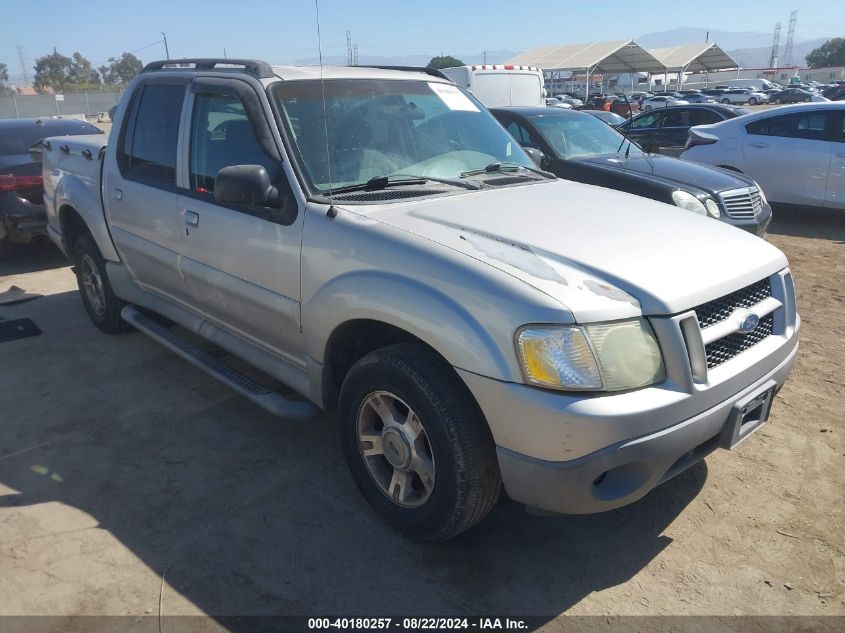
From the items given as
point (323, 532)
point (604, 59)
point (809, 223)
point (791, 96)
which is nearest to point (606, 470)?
point (323, 532)

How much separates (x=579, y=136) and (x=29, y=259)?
6.82 m

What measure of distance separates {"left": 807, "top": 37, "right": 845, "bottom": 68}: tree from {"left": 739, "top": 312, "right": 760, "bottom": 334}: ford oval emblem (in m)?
120

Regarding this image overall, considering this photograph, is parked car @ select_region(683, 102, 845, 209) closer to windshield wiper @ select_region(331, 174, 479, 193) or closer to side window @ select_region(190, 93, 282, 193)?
windshield wiper @ select_region(331, 174, 479, 193)

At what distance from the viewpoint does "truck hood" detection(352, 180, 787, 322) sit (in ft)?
7.87

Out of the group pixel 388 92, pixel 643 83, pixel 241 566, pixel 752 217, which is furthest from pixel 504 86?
pixel 643 83

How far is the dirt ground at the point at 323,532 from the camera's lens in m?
2.62

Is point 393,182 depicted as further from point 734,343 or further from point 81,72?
point 81,72

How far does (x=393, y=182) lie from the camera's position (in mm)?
3291

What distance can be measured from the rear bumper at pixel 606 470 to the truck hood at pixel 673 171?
4.61 m

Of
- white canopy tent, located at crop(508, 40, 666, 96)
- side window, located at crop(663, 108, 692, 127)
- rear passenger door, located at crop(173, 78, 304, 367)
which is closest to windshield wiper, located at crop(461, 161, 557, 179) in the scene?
rear passenger door, located at crop(173, 78, 304, 367)

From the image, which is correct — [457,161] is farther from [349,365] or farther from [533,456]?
[533,456]

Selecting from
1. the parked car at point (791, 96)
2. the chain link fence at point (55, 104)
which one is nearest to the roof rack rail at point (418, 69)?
the chain link fence at point (55, 104)

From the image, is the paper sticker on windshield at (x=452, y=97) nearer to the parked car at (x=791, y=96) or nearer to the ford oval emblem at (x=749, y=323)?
the ford oval emblem at (x=749, y=323)

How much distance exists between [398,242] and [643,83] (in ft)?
264
